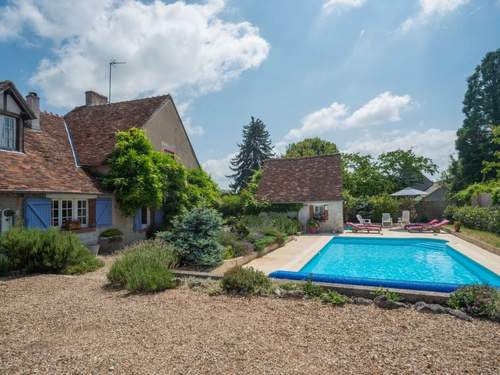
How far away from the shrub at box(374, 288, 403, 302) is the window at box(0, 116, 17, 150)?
41.7 ft

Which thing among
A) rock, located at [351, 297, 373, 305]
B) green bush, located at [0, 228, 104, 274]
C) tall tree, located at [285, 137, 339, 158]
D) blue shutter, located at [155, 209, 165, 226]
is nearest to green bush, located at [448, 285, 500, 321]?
rock, located at [351, 297, 373, 305]

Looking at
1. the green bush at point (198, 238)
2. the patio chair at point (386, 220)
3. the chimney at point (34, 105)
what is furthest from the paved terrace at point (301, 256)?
the chimney at point (34, 105)

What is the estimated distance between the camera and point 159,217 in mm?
15648

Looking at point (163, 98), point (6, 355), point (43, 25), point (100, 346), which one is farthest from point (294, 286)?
point (163, 98)

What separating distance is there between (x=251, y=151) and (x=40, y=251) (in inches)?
1268

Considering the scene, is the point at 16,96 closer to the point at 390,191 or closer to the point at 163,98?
the point at 163,98

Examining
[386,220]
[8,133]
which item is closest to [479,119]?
[386,220]

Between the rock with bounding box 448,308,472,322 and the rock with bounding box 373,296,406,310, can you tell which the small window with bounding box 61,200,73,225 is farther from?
the rock with bounding box 448,308,472,322

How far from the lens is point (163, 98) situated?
16453 millimetres

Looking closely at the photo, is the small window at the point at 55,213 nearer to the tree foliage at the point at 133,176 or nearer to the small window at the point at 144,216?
the tree foliage at the point at 133,176

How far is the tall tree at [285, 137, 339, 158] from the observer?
133 ft

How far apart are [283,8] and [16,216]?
11100 mm

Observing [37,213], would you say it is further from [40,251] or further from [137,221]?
[137,221]

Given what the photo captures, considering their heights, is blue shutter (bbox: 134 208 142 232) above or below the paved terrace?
above
